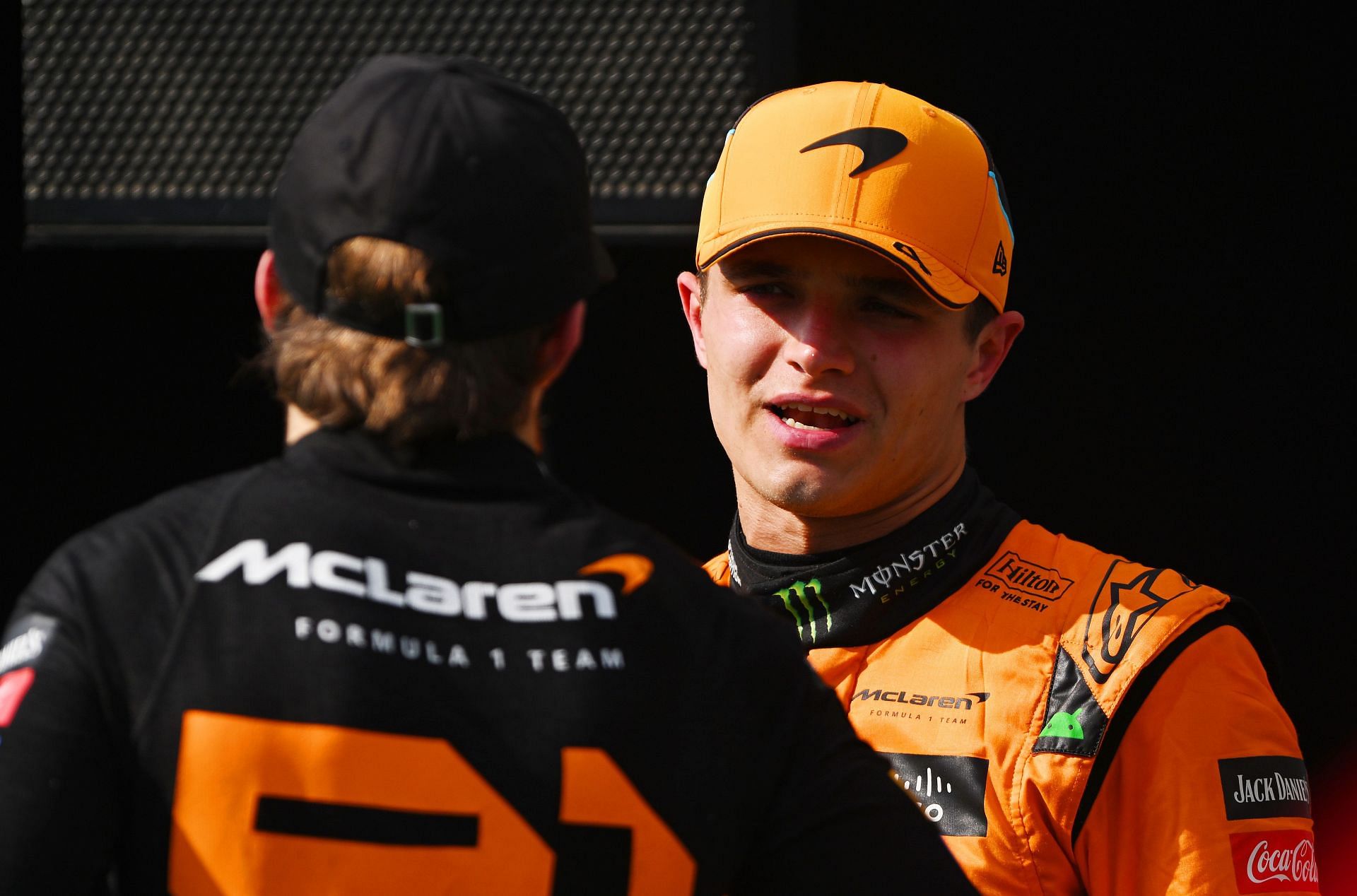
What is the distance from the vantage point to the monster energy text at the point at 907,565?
1.51 metres

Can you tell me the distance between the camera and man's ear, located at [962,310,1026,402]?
1.60 meters

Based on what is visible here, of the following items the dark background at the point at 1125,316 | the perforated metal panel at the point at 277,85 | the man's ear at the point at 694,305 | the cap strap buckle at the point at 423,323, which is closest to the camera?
the cap strap buckle at the point at 423,323

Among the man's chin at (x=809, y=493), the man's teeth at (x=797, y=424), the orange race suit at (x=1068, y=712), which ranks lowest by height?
the orange race suit at (x=1068, y=712)

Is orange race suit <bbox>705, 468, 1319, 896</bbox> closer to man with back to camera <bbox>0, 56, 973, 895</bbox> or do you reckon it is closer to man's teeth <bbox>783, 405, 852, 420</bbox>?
man's teeth <bbox>783, 405, 852, 420</bbox>

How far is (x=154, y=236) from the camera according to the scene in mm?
2246

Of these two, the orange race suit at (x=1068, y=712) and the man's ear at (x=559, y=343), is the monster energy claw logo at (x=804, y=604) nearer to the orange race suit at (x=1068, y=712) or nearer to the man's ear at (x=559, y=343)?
the orange race suit at (x=1068, y=712)

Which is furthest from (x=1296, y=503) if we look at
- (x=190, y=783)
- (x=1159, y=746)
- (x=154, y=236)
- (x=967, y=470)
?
(x=190, y=783)

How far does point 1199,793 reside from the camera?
125cm

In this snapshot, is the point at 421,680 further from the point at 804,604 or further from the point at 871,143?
the point at 871,143

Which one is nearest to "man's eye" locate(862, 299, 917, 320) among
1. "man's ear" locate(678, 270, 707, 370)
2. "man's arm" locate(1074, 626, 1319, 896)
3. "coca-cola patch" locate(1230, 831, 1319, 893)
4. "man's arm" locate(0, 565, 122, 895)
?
"man's ear" locate(678, 270, 707, 370)

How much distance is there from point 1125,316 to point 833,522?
3.41 feet

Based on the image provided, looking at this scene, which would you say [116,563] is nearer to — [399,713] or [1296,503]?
[399,713]

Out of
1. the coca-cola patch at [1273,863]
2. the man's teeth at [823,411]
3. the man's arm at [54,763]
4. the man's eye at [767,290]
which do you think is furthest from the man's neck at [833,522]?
the man's arm at [54,763]

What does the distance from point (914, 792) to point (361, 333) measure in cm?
74
